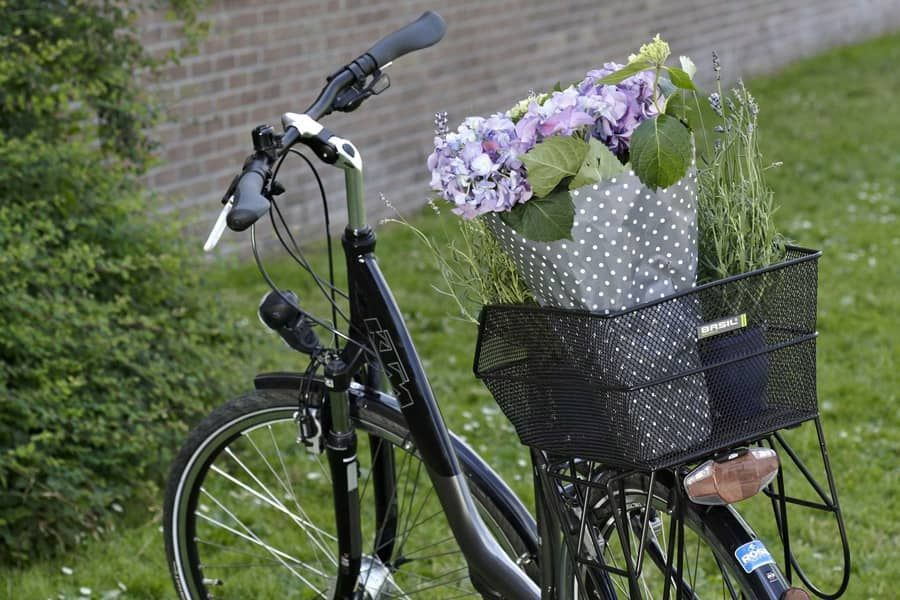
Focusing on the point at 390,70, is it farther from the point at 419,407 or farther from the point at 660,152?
the point at 660,152

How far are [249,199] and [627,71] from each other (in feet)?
1.92

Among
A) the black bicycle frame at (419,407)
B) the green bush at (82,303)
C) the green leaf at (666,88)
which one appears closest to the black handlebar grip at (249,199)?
the black bicycle frame at (419,407)

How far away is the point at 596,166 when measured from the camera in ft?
6.29

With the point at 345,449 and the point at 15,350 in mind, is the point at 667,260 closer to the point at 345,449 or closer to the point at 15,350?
the point at 345,449

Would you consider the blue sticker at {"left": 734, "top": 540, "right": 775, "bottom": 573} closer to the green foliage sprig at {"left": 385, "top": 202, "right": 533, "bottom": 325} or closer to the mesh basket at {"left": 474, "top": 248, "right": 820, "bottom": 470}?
the mesh basket at {"left": 474, "top": 248, "right": 820, "bottom": 470}

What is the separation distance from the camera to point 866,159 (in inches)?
320

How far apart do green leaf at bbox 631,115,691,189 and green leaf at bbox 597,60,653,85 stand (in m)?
0.08

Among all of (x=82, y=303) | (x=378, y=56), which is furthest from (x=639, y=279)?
(x=82, y=303)

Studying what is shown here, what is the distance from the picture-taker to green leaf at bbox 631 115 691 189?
1.88 m

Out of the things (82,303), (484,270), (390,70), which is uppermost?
(484,270)

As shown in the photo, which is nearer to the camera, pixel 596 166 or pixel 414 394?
pixel 596 166

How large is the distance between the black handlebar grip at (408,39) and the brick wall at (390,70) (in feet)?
7.97

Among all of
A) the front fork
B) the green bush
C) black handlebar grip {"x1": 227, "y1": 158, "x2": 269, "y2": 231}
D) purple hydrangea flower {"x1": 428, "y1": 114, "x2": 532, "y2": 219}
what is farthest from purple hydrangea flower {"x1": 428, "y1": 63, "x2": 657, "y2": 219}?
the green bush

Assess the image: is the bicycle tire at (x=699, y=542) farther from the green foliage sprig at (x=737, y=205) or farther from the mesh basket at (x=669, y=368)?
the green foliage sprig at (x=737, y=205)
